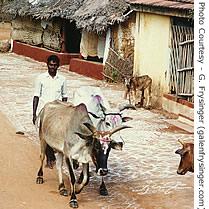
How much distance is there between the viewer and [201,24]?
4.01 m

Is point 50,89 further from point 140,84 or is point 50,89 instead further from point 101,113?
point 140,84

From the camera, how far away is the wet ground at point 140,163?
811cm

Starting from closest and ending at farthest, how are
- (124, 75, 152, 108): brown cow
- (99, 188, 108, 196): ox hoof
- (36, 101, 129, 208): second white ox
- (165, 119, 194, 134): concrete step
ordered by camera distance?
(36, 101, 129, 208): second white ox < (99, 188, 108, 196): ox hoof < (165, 119, 194, 134): concrete step < (124, 75, 152, 108): brown cow

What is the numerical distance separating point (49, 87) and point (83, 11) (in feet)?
42.0

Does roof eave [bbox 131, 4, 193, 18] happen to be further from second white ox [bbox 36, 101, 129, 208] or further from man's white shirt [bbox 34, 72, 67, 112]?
second white ox [bbox 36, 101, 129, 208]

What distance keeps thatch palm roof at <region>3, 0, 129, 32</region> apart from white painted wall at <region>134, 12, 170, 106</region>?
Result: 2.39m

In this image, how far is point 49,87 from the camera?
8906mm

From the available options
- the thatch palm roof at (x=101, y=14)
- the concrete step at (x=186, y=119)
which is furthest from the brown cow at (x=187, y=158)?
the thatch palm roof at (x=101, y=14)

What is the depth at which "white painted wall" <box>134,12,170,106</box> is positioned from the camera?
15.6 metres

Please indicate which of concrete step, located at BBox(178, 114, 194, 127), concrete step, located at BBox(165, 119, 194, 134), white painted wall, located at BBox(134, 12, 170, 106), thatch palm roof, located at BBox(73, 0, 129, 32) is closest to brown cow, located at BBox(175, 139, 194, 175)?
concrete step, located at BBox(165, 119, 194, 134)

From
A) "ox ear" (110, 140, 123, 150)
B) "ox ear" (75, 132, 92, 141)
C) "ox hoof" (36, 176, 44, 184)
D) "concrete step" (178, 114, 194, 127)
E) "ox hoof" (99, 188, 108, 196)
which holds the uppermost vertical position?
"ox ear" (75, 132, 92, 141)

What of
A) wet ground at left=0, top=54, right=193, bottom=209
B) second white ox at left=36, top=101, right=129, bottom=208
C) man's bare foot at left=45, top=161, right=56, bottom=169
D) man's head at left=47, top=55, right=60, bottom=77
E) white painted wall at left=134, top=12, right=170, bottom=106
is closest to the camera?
second white ox at left=36, top=101, right=129, bottom=208

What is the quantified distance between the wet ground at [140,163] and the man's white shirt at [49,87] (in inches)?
55.4

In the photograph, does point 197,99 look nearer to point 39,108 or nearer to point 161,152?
point 39,108
